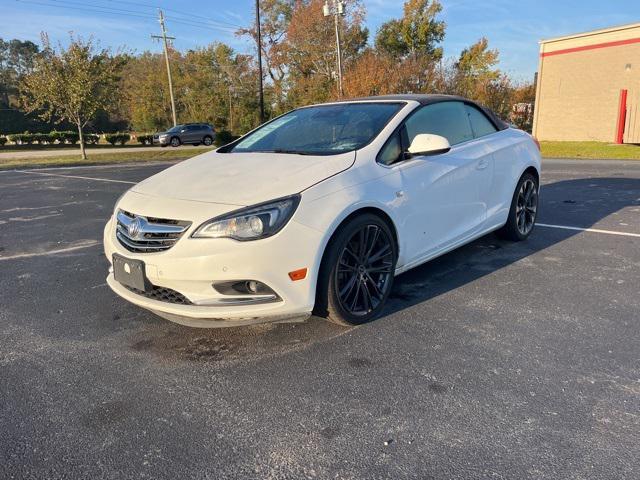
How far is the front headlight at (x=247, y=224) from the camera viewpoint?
9.55 ft

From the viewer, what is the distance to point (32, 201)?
9.79 m

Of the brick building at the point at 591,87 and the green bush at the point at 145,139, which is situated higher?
the brick building at the point at 591,87

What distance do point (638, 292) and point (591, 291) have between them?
13.8 inches

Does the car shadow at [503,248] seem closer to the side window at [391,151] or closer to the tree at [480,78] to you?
the side window at [391,151]

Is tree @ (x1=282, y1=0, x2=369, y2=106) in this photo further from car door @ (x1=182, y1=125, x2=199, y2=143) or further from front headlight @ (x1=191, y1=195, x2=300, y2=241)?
front headlight @ (x1=191, y1=195, x2=300, y2=241)

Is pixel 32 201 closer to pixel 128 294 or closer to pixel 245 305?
pixel 128 294

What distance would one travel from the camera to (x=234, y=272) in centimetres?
289

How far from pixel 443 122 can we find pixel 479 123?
0.70m

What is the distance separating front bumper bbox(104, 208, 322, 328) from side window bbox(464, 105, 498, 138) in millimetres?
2537

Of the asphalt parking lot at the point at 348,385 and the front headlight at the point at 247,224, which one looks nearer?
the asphalt parking lot at the point at 348,385

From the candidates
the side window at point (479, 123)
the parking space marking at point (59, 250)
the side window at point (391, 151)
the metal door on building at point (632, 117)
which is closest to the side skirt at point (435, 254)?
the side window at point (391, 151)

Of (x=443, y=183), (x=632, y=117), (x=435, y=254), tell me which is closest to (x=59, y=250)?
(x=435, y=254)

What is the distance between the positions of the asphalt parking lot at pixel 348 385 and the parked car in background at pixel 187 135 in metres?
32.5

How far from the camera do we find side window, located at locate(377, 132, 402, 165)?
3620mm
